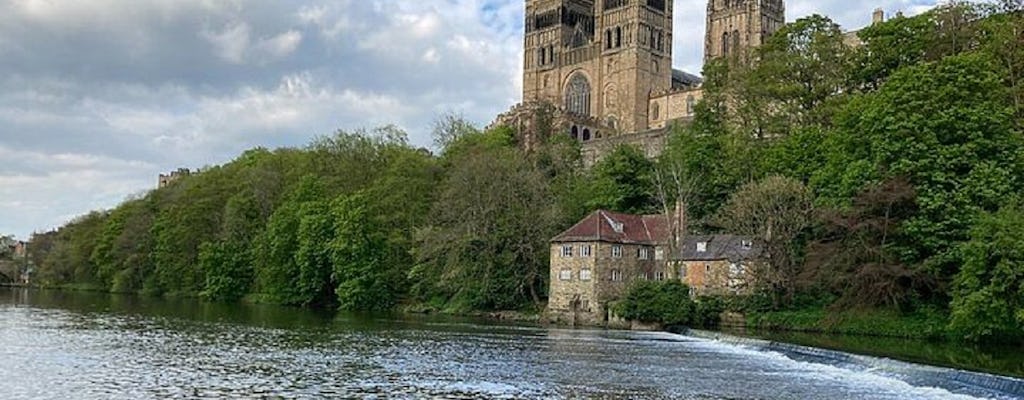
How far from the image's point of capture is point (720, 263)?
59000 mm

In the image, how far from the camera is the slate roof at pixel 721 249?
189 ft

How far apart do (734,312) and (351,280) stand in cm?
2964

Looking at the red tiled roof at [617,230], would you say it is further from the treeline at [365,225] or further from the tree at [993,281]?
the tree at [993,281]

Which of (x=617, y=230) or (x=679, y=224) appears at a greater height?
(x=679, y=224)

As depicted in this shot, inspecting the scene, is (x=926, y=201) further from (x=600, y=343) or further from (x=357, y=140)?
(x=357, y=140)

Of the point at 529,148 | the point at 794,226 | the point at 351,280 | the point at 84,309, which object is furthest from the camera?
the point at 529,148

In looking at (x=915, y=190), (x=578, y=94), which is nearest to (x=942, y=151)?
(x=915, y=190)

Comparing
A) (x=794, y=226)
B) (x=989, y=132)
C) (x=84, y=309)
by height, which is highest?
(x=989, y=132)

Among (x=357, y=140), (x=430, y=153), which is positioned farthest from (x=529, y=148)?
(x=357, y=140)

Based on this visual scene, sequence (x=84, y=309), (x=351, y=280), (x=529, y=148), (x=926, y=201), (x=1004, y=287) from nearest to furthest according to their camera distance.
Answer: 1. (x=1004, y=287)
2. (x=926, y=201)
3. (x=84, y=309)
4. (x=351, y=280)
5. (x=529, y=148)

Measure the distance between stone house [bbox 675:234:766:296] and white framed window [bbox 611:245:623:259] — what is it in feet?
11.2

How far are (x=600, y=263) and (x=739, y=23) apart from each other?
7560 cm

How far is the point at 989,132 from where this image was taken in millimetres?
50312

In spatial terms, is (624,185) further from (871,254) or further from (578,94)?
(578,94)
